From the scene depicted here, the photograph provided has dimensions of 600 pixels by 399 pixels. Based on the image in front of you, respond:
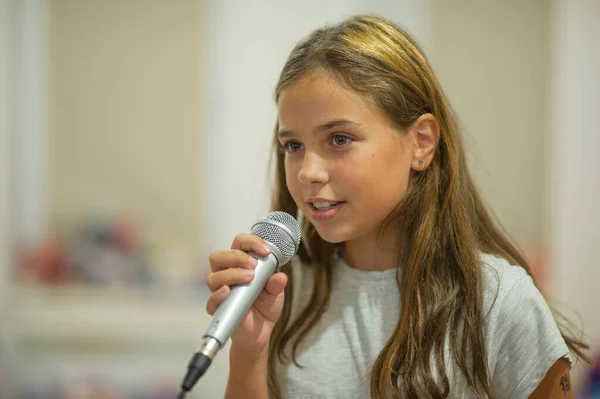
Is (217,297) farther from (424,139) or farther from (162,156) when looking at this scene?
(162,156)

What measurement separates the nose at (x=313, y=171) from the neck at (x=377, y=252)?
20 centimetres

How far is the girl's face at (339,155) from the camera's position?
98 cm

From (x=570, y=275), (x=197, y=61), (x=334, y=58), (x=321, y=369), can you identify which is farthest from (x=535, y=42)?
(x=321, y=369)

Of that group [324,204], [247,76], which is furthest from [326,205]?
[247,76]

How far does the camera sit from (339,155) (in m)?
0.99

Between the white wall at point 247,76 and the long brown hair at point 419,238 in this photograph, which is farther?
the white wall at point 247,76

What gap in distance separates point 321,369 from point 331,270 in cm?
20

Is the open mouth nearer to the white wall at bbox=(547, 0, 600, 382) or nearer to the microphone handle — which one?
the microphone handle

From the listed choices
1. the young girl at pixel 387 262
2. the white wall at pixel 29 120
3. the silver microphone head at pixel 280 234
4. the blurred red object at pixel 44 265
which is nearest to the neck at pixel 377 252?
the young girl at pixel 387 262

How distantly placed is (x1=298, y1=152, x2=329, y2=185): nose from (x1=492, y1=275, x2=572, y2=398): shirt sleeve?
374 mm

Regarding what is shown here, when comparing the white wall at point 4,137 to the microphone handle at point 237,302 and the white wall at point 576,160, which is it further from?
the white wall at point 576,160

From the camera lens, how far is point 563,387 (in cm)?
98

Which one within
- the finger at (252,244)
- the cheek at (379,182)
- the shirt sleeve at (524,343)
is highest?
the cheek at (379,182)

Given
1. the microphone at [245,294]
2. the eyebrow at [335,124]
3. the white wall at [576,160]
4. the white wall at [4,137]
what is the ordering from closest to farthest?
the microphone at [245,294], the eyebrow at [335,124], the white wall at [576,160], the white wall at [4,137]
